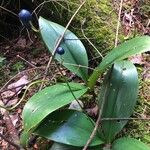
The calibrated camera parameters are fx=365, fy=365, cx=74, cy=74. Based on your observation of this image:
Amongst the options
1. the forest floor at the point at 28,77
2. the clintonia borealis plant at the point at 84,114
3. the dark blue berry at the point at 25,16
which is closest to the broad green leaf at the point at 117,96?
the clintonia borealis plant at the point at 84,114

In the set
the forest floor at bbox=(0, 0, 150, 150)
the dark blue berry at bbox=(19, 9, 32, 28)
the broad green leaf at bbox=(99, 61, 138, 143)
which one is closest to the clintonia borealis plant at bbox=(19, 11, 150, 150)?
the broad green leaf at bbox=(99, 61, 138, 143)

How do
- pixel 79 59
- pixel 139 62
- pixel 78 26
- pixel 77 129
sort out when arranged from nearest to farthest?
pixel 77 129 → pixel 79 59 → pixel 139 62 → pixel 78 26

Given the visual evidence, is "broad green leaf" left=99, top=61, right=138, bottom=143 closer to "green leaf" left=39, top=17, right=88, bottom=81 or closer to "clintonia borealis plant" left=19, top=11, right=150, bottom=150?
"clintonia borealis plant" left=19, top=11, right=150, bottom=150

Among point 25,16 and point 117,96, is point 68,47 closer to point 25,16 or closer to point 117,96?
point 117,96

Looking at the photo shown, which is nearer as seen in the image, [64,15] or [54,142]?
[54,142]

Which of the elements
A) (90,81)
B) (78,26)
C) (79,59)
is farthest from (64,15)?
(90,81)

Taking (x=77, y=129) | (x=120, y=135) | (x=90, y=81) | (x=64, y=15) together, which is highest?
(x=64, y=15)

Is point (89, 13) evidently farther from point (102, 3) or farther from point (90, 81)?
point (90, 81)

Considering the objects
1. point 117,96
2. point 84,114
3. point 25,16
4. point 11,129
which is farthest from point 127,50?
point 11,129
